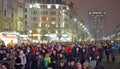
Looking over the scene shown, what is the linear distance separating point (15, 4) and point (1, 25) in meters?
33.6

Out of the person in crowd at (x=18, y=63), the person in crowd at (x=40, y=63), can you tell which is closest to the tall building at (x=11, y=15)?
the person in crowd at (x=18, y=63)

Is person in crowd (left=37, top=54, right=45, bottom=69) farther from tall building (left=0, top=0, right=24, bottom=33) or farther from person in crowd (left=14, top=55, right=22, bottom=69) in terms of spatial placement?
tall building (left=0, top=0, right=24, bottom=33)

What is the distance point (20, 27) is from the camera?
133 meters

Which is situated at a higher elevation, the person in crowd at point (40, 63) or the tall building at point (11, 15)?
the tall building at point (11, 15)

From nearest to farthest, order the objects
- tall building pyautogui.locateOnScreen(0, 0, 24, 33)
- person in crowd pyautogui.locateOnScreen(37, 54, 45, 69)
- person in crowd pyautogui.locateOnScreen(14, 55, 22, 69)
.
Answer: person in crowd pyautogui.locateOnScreen(14, 55, 22, 69) → person in crowd pyautogui.locateOnScreen(37, 54, 45, 69) → tall building pyautogui.locateOnScreen(0, 0, 24, 33)

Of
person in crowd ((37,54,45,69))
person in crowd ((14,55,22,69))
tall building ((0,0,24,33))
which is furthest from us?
tall building ((0,0,24,33))

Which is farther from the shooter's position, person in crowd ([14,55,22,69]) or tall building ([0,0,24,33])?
tall building ([0,0,24,33])

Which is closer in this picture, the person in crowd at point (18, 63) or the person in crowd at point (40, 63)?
the person in crowd at point (18, 63)

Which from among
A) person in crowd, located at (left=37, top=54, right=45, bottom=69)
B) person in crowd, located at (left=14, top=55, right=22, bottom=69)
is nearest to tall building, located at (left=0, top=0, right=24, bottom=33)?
person in crowd, located at (left=14, top=55, right=22, bottom=69)

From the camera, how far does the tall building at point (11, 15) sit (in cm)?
10412

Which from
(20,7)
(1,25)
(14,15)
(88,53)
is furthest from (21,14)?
(88,53)

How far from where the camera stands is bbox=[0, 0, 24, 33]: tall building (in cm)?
10412

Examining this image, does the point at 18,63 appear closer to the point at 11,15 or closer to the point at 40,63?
the point at 40,63

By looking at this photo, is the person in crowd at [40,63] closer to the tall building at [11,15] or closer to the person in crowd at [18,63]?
the person in crowd at [18,63]
